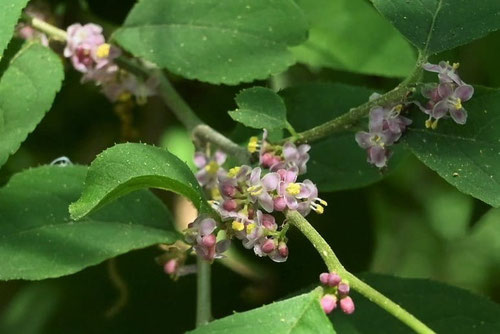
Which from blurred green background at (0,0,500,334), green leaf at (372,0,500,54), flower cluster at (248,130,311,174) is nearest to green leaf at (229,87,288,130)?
flower cluster at (248,130,311,174)

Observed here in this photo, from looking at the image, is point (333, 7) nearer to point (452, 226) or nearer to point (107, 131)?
point (107, 131)

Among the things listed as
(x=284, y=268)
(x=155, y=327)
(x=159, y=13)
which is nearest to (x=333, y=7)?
(x=159, y=13)

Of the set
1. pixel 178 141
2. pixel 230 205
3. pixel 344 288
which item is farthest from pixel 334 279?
pixel 178 141

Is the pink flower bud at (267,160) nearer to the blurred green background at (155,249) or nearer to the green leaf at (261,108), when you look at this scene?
the green leaf at (261,108)

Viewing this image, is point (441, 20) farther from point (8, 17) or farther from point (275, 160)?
point (8, 17)

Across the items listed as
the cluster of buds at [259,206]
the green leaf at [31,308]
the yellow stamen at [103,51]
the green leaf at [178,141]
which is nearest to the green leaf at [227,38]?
the yellow stamen at [103,51]

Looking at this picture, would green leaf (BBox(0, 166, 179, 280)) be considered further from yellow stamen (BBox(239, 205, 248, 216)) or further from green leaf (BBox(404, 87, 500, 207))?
green leaf (BBox(404, 87, 500, 207))
